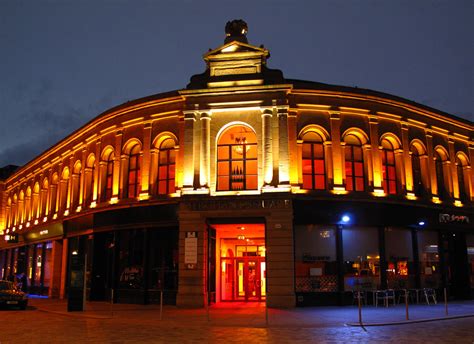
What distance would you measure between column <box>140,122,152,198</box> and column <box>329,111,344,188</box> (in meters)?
10.3

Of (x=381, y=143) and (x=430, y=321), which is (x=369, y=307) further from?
(x=381, y=143)

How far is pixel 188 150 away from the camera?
2591 cm

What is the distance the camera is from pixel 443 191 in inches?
1169

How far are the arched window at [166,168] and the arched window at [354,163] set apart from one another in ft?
31.3

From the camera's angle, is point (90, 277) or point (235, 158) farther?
point (90, 277)

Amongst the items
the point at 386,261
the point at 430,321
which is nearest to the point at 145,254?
the point at 386,261

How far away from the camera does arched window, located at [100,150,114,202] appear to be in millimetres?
30047

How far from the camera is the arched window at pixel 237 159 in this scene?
83.4 feet

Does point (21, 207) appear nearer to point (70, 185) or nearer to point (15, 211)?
point (15, 211)

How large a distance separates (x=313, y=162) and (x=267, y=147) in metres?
2.71

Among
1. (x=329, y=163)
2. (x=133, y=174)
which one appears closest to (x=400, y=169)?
(x=329, y=163)

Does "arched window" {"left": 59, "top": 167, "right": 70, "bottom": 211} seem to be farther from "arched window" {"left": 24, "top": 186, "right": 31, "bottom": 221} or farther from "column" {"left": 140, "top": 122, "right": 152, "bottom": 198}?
"column" {"left": 140, "top": 122, "right": 152, "bottom": 198}

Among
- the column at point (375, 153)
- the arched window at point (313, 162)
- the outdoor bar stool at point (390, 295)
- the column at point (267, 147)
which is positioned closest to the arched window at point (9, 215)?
the column at point (267, 147)

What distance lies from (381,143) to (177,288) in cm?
1365
